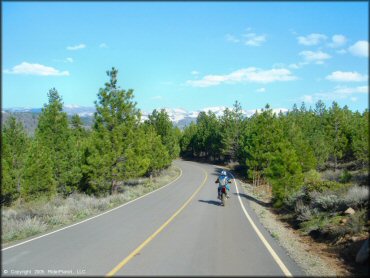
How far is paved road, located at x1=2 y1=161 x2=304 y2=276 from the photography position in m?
7.48

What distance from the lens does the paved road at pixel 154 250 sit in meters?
7.48

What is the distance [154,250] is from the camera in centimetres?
918

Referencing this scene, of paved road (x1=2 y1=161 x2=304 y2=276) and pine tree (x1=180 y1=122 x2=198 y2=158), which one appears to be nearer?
paved road (x1=2 y1=161 x2=304 y2=276)

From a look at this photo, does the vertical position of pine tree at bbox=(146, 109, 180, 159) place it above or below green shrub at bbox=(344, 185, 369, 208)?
above

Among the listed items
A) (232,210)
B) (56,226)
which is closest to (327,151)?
(232,210)

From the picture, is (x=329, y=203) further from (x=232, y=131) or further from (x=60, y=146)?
(x=232, y=131)

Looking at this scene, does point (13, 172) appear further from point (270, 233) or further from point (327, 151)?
point (327, 151)

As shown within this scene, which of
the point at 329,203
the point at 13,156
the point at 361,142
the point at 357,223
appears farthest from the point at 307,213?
the point at 361,142

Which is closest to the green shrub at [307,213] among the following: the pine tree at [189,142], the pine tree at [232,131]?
the pine tree at [232,131]

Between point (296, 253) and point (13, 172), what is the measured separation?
2163 centimetres

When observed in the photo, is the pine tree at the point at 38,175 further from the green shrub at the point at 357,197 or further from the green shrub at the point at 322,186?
the green shrub at the point at 357,197

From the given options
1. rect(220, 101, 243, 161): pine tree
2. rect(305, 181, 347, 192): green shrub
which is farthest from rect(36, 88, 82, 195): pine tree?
rect(220, 101, 243, 161): pine tree

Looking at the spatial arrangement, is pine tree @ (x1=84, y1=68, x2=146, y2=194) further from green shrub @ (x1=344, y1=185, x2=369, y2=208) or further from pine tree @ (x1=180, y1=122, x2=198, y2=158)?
pine tree @ (x1=180, y1=122, x2=198, y2=158)

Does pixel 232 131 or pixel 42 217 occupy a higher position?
pixel 232 131
